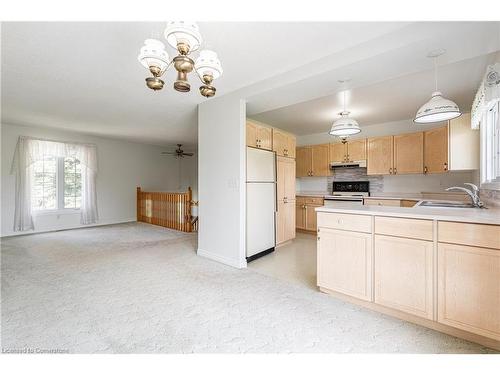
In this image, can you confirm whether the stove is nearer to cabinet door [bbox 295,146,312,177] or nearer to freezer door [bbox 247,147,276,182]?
cabinet door [bbox 295,146,312,177]

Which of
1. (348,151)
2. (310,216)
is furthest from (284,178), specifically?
(348,151)

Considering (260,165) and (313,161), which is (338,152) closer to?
(313,161)

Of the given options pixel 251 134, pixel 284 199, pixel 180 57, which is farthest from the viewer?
pixel 284 199

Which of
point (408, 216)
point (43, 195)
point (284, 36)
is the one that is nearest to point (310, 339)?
point (408, 216)

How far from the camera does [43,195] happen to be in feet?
17.5

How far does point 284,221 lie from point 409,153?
2.74 m

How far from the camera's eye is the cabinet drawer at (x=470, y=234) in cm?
149

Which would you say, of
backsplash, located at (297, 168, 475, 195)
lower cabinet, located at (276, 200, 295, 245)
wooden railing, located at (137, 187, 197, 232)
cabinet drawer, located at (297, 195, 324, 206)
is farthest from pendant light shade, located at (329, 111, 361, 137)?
wooden railing, located at (137, 187, 197, 232)

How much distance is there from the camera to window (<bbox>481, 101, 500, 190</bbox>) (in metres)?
2.11

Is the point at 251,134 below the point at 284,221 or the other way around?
the other way around

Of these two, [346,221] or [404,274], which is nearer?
[404,274]

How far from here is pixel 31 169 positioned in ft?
16.9

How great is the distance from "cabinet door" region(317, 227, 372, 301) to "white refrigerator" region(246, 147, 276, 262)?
51.5 inches

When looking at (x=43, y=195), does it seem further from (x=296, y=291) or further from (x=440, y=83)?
(x=440, y=83)
